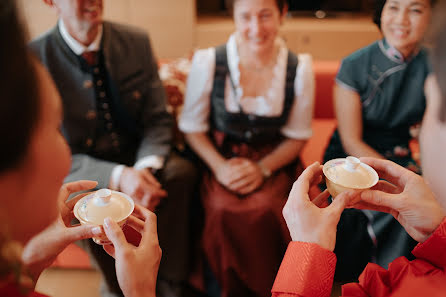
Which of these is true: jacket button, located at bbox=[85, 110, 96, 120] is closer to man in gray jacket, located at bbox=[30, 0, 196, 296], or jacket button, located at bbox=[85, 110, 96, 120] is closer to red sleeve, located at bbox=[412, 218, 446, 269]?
man in gray jacket, located at bbox=[30, 0, 196, 296]

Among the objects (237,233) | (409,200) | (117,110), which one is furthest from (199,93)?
(409,200)

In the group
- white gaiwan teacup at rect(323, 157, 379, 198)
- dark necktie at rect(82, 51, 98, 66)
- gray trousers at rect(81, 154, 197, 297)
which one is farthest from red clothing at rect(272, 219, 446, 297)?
dark necktie at rect(82, 51, 98, 66)

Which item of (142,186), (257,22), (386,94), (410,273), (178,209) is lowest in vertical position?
(178,209)

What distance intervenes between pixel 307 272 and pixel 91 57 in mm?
1058

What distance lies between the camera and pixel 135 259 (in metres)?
0.72

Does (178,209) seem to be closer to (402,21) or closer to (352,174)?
(352,174)

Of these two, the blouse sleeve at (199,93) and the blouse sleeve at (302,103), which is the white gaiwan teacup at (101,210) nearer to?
the blouse sleeve at (199,93)

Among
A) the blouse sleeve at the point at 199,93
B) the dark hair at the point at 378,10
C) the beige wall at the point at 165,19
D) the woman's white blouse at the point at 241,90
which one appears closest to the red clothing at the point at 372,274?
Answer: the dark hair at the point at 378,10

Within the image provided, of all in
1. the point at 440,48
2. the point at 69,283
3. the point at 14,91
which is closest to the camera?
the point at 14,91

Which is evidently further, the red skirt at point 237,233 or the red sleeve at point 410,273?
the red skirt at point 237,233

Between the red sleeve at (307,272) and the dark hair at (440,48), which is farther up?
the dark hair at (440,48)

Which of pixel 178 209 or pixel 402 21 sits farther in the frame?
pixel 178 209

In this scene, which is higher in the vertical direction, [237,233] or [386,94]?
[386,94]

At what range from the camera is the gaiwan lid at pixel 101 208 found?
29.3 inches
